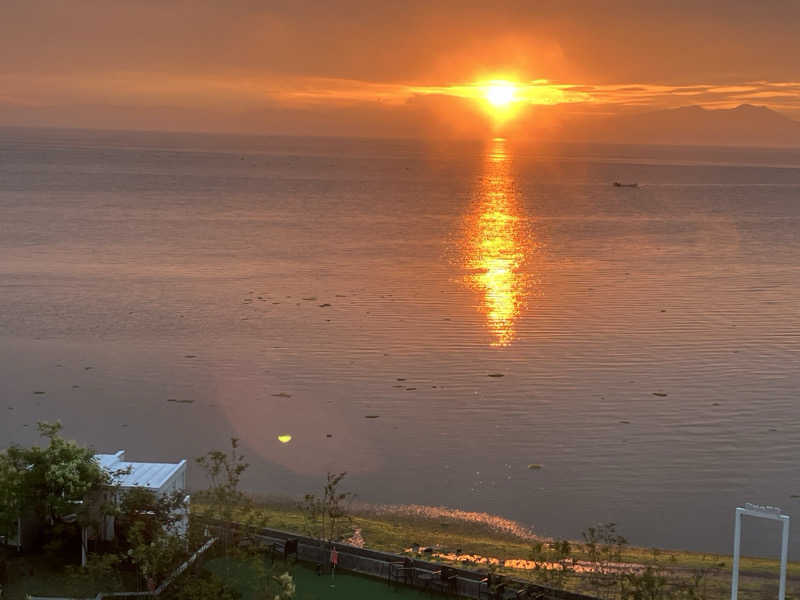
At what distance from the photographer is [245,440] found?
29.4 m

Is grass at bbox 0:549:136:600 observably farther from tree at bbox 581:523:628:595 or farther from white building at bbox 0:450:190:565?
tree at bbox 581:523:628:595

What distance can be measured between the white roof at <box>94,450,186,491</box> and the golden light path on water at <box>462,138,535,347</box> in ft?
74.4

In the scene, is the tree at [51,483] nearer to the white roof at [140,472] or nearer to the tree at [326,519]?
the white roof at [140,472]

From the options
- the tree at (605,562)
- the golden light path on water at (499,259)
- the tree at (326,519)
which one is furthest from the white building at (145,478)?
the golden light path on water at (499,259)

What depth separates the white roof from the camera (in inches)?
712

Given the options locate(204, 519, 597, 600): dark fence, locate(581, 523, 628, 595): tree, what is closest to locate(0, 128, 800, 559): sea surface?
locate(581, 523, 628, 595): tree

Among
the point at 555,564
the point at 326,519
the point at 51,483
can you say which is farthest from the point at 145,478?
the point at 555,564

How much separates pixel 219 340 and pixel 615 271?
95.0 ft

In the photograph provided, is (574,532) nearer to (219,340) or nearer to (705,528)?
(705,528)

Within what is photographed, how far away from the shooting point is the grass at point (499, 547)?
20172mm

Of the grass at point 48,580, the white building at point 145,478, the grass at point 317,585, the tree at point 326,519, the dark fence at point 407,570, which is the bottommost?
the grass at point 48,580

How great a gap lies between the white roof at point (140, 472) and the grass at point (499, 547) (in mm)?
1943

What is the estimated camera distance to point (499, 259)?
66438 mm

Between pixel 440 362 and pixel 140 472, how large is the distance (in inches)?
765
